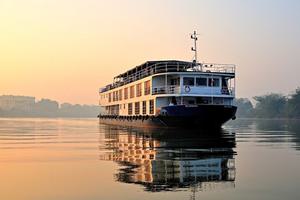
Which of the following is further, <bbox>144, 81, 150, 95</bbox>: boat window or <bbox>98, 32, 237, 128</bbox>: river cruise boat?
<bbox>144, 81, 150, 95</bbox>: boat window

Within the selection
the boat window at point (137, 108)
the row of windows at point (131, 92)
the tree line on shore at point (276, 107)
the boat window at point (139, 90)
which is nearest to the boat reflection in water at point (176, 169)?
the row of windows at point (131, 92)

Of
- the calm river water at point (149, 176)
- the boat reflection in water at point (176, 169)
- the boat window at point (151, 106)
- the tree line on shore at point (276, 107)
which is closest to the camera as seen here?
the calm river water at point (149, 176)

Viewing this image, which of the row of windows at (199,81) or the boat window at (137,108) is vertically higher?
the row of windows at (199,81)

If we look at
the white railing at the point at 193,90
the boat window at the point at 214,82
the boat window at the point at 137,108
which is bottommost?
the boat window at the point at 137,108

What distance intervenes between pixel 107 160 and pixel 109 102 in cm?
5532

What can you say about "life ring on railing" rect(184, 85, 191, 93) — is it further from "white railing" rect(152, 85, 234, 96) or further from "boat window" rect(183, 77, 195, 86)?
"boat window" rect(183, 77, 195, 86)

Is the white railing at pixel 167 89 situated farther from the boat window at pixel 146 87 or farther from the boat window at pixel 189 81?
the boat window at pixel 146 87

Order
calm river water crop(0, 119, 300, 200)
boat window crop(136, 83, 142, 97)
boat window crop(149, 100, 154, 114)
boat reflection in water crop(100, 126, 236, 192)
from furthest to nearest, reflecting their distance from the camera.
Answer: boat window crop(136, 83, 142, 97), boat window crop(149, 100, 154, 114), boat reflection in water crop(100, 126, 236, 192), calm river water crop(0, 119, 300, 200)

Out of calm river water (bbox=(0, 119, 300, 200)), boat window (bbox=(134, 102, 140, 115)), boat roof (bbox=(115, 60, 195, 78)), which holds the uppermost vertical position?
boat roof (bbox=(115, 60, 195, 78))

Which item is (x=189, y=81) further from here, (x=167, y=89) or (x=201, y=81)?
(x=167, y=89)

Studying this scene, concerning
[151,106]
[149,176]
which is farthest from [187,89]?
[149,176]

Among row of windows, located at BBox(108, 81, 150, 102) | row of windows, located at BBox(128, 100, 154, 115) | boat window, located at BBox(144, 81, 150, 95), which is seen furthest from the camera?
row of windows, located at BBox(108, 81, 150, 102)

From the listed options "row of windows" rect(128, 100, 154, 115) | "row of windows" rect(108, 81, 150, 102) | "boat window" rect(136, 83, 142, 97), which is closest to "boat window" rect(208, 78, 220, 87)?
"row of windows" rect(128, 100, 154, 115)

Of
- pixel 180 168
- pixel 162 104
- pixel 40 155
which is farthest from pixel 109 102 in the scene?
pixel 180 168
